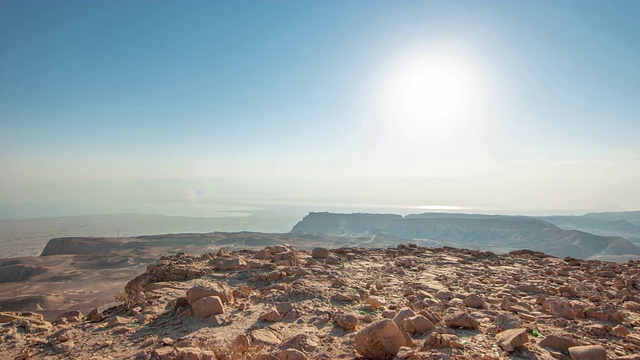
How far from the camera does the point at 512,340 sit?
4707mm

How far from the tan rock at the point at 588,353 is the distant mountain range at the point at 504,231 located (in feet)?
338

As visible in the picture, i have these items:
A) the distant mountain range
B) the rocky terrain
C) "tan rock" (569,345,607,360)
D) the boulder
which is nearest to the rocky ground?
"tan rock" (569,345,607,360)

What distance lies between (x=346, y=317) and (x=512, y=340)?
267 centimetres

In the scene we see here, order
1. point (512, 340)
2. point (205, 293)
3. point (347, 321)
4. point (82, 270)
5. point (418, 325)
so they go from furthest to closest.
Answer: point (82, 270)
point (205, 293)
point (347, 321)
point (418, 325)
point (512, 340)

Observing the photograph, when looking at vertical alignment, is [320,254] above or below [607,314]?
below

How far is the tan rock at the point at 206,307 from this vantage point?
260 inches

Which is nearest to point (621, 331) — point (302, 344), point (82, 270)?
point (302, 344)

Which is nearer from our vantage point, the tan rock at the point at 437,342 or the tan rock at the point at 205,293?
the tan rock at the point at 437,342

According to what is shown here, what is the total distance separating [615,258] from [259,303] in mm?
108293

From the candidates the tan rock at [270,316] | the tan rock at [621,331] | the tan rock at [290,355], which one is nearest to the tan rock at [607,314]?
the tan rock at [621,331]

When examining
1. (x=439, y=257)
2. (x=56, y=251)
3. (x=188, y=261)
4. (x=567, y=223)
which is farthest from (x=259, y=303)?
(x=567, y=223)

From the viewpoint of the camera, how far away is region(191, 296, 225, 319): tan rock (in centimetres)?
661

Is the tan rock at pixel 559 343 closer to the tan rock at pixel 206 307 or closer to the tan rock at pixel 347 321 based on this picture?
the tan rock at pixel 347 321

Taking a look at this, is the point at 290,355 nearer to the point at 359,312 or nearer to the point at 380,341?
the point at 380,341
